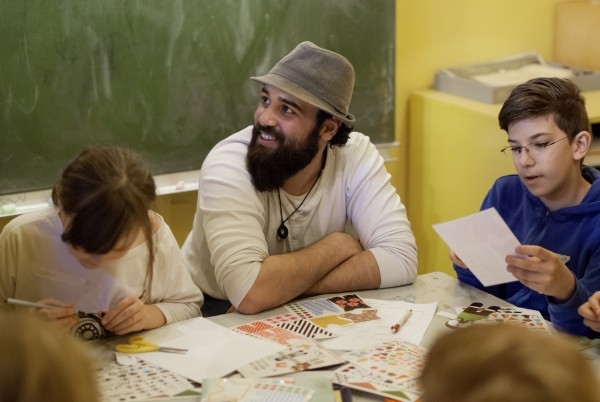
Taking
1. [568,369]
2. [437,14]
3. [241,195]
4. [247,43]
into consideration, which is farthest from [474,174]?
[568,369]

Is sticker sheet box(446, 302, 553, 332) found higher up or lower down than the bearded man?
lower down

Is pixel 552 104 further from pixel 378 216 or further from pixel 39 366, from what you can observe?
pixel 39 366

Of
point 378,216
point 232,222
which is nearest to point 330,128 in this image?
point 378,216

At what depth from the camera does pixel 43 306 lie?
1982mm

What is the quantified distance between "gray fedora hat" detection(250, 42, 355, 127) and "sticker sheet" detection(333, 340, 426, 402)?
949 mm

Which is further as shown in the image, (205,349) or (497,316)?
(497,316)

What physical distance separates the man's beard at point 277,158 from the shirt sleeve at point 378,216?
0.15 m

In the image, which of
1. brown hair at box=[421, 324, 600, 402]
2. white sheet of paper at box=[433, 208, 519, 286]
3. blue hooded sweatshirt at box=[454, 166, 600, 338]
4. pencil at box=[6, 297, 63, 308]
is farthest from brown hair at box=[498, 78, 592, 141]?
brown hair at box=[421, 324, 600, 402]

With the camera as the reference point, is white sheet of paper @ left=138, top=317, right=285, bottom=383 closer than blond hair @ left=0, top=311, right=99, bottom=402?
No

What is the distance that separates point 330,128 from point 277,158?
0.29 meters

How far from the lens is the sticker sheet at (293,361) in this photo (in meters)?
1.86

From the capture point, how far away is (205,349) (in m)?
1.99

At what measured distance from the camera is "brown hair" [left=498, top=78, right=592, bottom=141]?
8.05 feet

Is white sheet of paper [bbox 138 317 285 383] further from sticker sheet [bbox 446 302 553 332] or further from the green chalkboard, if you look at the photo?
the green chalkboard
